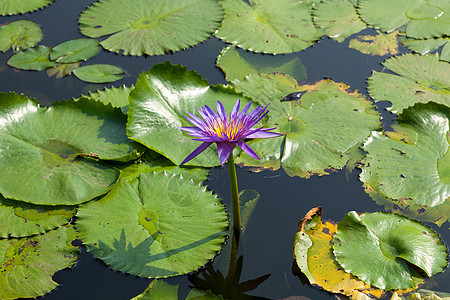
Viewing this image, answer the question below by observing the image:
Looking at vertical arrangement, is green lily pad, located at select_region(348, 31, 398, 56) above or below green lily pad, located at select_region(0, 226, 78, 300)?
above

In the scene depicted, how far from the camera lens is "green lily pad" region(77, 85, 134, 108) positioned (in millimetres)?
3037

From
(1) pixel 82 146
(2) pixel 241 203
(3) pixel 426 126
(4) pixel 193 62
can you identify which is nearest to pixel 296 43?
(4) pixel 193 62

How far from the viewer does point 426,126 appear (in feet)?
9.71

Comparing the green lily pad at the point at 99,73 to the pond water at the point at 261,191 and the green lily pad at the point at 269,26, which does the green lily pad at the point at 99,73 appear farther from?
the green lily pad at the point at 269,26

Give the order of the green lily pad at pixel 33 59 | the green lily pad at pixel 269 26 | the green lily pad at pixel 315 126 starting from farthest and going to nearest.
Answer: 1. the green lily pad at pixel 269 26
2. the green lily pad at pixel 33 59
3. the green lily pad at pixel 315 126

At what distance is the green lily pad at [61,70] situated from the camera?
11.7ft

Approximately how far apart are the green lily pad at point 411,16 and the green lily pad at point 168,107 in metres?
1.83

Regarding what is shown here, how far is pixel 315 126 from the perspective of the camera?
299cm

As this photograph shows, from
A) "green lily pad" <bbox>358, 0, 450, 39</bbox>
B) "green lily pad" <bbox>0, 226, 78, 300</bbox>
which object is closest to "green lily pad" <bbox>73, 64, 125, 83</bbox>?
"green lily pad" <bbox>0, 226, 78, 300</bbox>

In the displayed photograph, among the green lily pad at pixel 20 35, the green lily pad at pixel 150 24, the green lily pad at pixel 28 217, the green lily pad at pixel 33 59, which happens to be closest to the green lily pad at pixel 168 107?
the green lily pad at pixel 28 217

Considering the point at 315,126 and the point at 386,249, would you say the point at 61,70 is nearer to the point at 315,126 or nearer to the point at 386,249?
the point at 315,126

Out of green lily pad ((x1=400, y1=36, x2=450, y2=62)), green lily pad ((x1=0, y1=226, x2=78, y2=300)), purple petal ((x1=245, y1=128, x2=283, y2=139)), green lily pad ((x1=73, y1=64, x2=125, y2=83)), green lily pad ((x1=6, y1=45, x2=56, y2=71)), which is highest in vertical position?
purple petal ((x1=245, y1=128, x2=283, y2=139))

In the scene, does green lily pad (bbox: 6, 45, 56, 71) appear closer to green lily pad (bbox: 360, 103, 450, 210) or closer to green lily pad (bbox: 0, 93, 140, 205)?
green lily pad (bbox: 0, 93, 140, 205)

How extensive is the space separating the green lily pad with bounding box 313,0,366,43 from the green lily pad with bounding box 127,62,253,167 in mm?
1449
